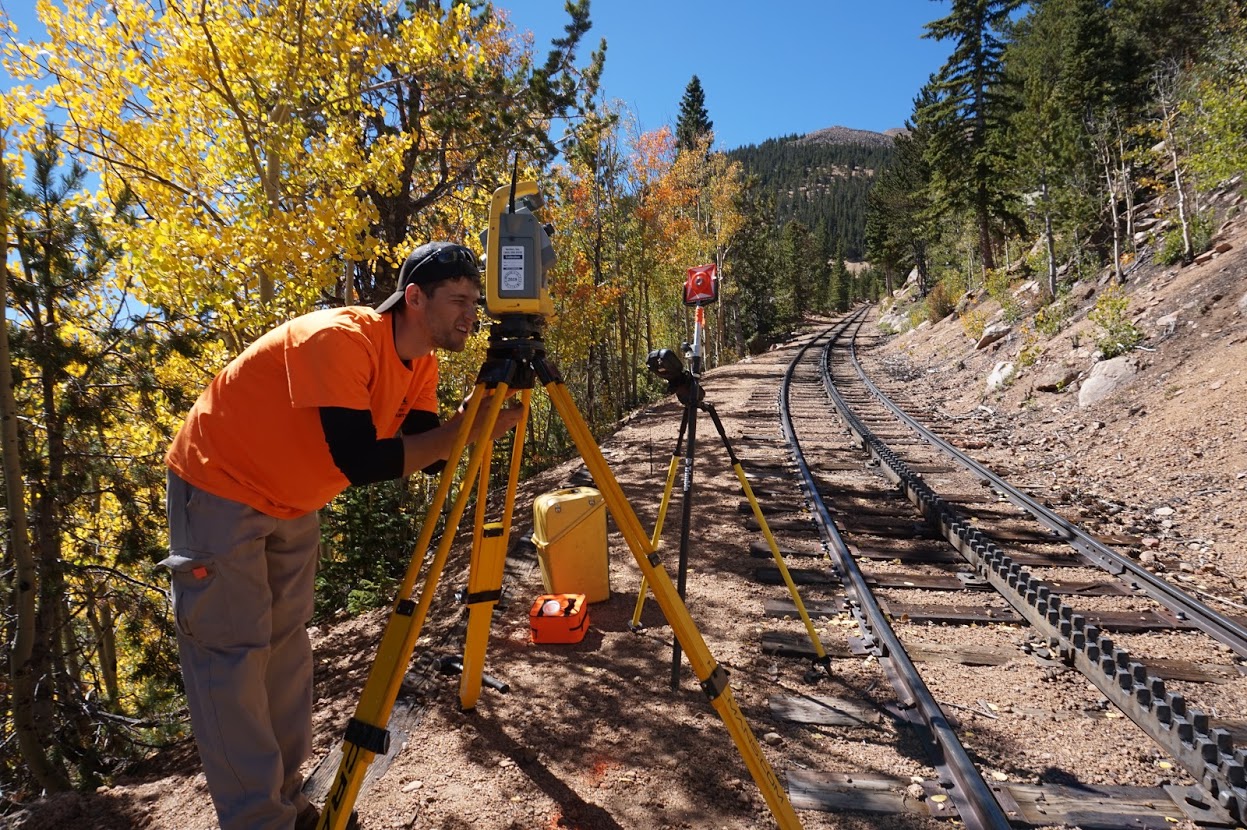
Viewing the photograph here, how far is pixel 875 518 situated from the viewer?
6.15 meters

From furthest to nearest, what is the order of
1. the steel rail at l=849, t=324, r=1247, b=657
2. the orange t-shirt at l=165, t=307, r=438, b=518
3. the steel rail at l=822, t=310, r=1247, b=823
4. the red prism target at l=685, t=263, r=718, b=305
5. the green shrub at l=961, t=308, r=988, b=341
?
the green shrub at l=961, t=308, r=988, b=341
the steel rail at l=849, t=324, r=1247, b=657
the red prism target at l=685, t=263, r=718, b=305
the steel rail at l=822, t=310, r=1247, b=823
the orange t-shirt at l=165, t=307, r=438, b=518

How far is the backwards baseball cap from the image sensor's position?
2.03 m

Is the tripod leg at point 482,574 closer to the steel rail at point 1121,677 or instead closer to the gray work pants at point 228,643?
the gray work pants at point 228,643

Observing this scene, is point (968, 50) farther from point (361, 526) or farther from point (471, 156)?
point (361, 526)

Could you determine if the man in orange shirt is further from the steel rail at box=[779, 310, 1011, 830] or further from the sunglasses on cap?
the steel rail at box=[779, 310, 1011, 830]

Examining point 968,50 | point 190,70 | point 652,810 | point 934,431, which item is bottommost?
point 652,810

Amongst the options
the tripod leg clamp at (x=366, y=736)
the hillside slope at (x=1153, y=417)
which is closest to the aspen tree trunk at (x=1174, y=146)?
the hillside slope at (x=1153, y=417)

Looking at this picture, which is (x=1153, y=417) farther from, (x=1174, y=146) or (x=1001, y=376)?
(x=1174, y=146)

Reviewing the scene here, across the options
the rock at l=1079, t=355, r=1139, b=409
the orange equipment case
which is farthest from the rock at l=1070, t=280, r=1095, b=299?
the orange equipment case

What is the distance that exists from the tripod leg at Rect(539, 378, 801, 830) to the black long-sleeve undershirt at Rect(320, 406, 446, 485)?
0.54m

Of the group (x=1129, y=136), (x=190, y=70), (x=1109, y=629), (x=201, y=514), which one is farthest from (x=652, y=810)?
(x=1129, y=136)

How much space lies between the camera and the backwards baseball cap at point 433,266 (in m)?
2.03

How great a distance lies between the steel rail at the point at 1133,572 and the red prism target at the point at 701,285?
347 centimetres

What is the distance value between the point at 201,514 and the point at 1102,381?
1148 centimetres
